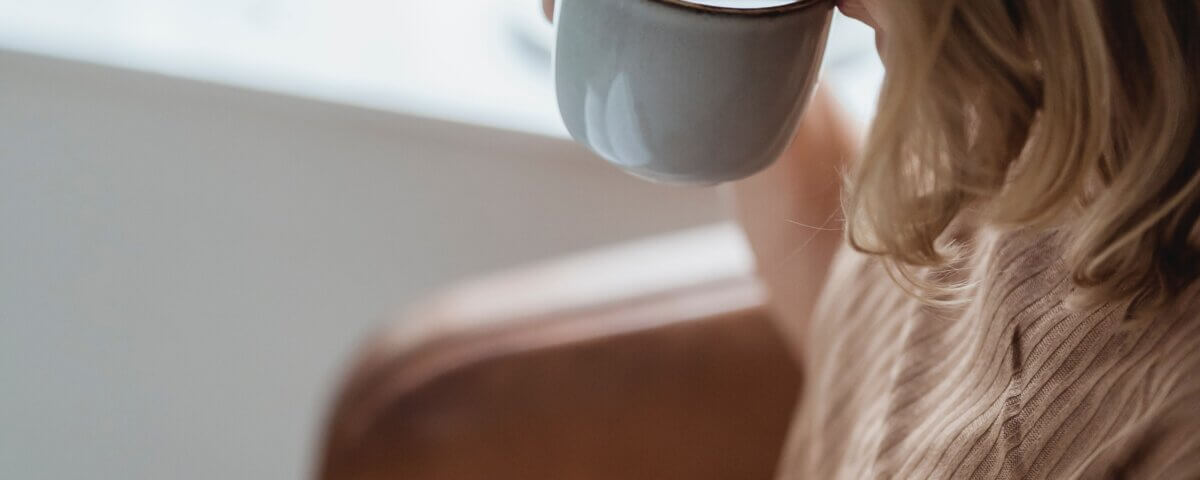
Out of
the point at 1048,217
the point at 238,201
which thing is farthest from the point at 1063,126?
the point at 238,201

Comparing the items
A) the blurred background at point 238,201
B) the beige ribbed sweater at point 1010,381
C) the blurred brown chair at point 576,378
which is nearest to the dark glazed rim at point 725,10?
the beige ribbed sweater at point 1010,381

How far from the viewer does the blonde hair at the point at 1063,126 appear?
35 cm

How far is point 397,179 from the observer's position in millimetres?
1200

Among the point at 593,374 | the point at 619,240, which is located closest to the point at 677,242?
the point at 593,374

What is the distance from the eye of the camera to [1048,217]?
1.25 feet

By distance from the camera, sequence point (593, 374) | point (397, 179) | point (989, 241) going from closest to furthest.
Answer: point (989, 241) → point (593, 374) → point (397, 179)

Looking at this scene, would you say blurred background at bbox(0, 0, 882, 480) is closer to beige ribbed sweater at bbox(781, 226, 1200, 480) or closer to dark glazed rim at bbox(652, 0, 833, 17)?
beige ribbed sweater at bbox(781, 226, 1200, 480)

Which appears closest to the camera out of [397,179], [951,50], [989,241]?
[951,50]

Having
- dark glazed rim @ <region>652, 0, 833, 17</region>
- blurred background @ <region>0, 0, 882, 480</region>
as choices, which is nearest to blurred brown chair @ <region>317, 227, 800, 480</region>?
dark glazed rim @ <region>652, 0, 833, 17</region>

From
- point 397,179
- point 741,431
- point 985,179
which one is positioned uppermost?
point 397,179

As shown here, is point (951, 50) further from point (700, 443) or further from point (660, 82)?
point (700, 443)

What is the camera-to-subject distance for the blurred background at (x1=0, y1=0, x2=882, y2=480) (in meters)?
1.10

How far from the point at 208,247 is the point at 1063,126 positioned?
97cm

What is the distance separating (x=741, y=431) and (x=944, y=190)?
33 cm
